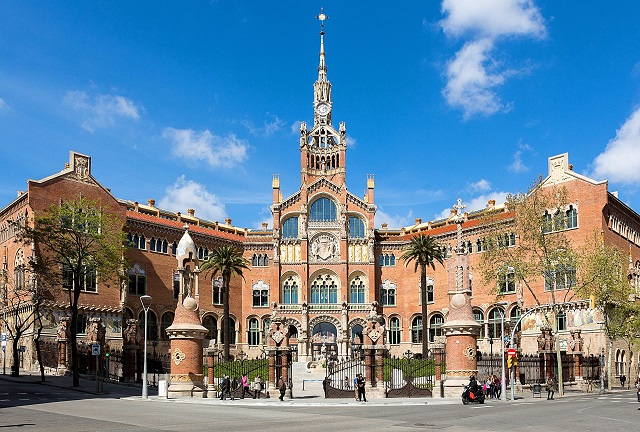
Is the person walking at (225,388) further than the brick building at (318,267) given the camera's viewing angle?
No

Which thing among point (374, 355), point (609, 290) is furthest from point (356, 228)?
point (374, 355)

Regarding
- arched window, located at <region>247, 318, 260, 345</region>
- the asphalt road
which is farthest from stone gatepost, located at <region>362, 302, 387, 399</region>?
arched window, located at <region>247, 318, 260, 345</region>

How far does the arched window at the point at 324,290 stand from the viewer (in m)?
82.4

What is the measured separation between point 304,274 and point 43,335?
3110cm

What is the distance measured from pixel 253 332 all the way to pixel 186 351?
44782mm

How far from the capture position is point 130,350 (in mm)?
51031

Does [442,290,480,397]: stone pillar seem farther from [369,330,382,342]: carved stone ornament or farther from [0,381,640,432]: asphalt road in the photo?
[369,330,382,342]: carved stone ornament

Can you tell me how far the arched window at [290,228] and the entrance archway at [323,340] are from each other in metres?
10.9

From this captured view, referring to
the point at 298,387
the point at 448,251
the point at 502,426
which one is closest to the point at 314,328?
the point at 448,251

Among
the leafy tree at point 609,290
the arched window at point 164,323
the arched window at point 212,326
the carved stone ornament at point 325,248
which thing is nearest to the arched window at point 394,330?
the carved stone ornament at point 325,248

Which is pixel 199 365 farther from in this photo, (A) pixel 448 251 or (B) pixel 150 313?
(A) pixel 448 251

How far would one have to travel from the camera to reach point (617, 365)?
6462 centimetres

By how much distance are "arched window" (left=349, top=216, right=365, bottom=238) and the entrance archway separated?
10946 mm

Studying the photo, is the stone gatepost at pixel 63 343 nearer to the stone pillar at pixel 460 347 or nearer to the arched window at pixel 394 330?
the stone pillar at pixel 460 347
